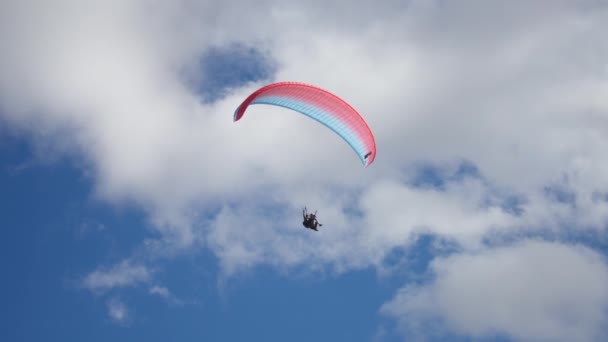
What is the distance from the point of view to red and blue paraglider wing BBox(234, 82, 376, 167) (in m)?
38.5

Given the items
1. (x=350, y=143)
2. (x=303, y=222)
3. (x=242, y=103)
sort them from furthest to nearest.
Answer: (x=303, y=222), (x=350, y=143), (x=242, y=103)

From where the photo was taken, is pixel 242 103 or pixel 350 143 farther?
pixel 350 143

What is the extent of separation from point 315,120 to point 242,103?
4702mm

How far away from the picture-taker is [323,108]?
40.0 meters

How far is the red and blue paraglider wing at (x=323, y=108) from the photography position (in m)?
38.5

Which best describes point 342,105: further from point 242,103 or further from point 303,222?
point 303,222

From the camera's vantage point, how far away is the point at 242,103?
3809cm

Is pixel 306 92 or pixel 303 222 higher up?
pixel 306 92

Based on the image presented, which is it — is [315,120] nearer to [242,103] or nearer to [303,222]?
[242,103]

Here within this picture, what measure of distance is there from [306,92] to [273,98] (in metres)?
2.02

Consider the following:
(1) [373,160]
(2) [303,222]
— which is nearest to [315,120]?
(1) [373,160]

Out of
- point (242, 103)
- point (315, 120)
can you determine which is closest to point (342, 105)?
point (315, 120)

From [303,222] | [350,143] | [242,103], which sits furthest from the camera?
[303,222]

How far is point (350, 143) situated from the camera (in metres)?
40.9
